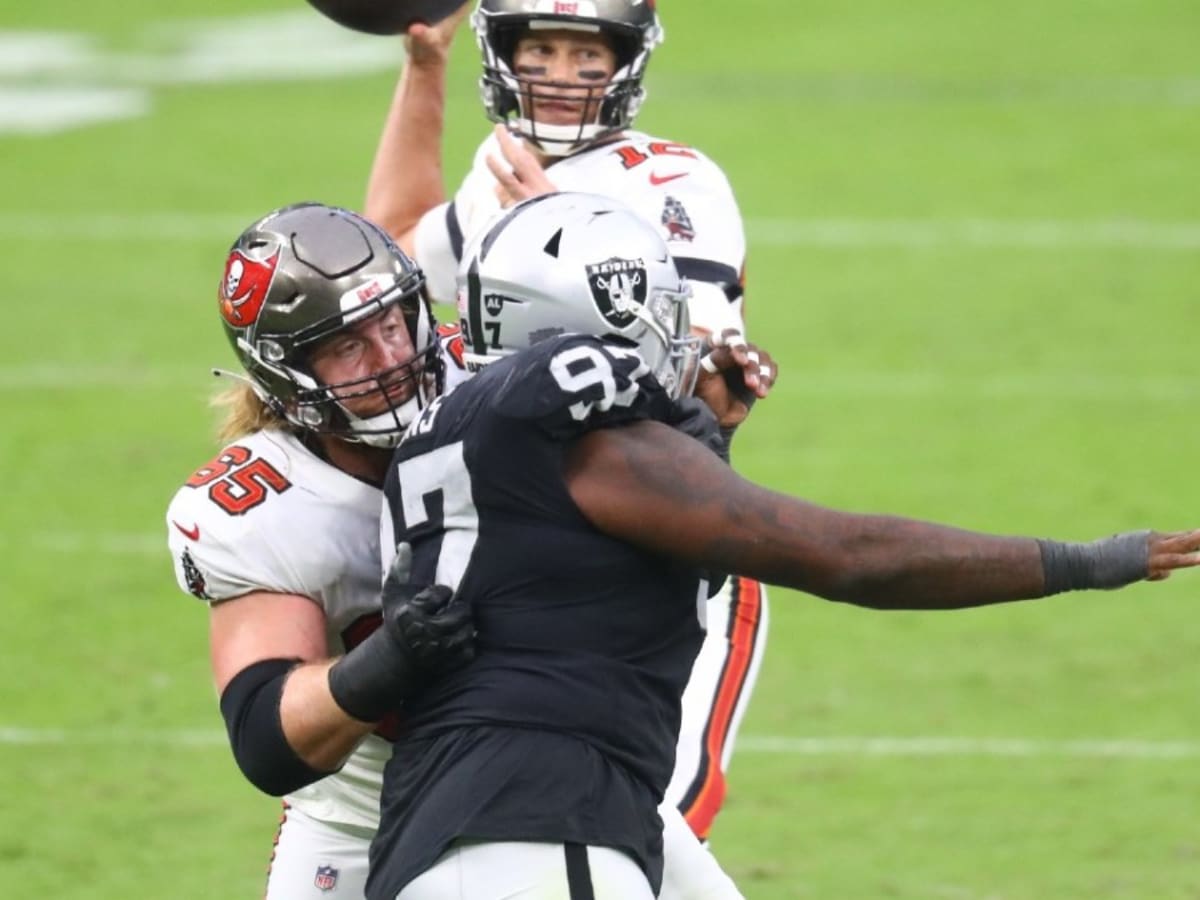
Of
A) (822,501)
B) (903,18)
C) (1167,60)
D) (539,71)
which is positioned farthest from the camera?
(903,18)

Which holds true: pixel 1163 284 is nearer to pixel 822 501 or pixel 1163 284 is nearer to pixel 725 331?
pixel 822 501

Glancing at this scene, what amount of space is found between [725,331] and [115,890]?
2.63m

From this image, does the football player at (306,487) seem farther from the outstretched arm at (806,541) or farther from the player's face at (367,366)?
the outstretched arm at (806,541)

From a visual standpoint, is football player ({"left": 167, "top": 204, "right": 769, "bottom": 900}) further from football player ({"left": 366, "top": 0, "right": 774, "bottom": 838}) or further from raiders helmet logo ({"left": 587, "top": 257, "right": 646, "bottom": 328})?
football player ({"left": 366, "top": 0, "right": 774, "bottom": 838})

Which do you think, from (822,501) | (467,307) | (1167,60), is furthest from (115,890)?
(1167,60)

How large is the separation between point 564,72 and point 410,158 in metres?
0.58

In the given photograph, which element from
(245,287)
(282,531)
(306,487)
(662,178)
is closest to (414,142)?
(662,178)

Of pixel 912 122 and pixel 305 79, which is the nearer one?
pixel 912 122

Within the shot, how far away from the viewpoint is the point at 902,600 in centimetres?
360

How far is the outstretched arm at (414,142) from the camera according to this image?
5.66 m

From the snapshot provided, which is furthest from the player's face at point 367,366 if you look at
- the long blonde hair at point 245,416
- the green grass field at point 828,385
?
the green grass field at point 828,385

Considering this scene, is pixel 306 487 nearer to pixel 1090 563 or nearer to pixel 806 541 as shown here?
pixel 806 541

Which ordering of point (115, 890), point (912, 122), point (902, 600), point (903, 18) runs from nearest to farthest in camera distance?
1. point (902, 600)
2. point (115, 890)
3. point (912, 122)
4. point (903, 18)

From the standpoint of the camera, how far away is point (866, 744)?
7105mm
